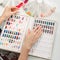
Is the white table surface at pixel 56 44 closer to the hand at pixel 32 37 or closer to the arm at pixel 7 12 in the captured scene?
the hand at pixel 32 37

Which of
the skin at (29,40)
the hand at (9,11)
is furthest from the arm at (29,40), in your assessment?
the hand at (9,11)

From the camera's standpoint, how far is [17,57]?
1033mm

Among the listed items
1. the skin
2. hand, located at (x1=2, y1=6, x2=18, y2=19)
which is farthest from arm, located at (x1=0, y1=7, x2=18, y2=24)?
the skin

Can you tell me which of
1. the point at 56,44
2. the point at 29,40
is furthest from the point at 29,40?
the point at 56,44

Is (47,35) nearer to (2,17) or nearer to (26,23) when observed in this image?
(26,23)

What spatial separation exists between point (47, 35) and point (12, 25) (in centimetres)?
21

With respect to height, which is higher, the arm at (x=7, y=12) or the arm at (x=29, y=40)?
the arm at (x=7, y=12)

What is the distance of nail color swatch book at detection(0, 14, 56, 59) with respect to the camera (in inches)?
38.7

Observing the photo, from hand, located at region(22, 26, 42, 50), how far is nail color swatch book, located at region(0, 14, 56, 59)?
0.06 feet

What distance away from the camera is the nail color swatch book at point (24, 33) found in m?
0.98

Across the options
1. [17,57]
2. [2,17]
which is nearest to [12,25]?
[2,17]

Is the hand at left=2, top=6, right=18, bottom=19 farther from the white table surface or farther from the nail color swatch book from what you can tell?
the white table surface

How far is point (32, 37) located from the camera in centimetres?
99

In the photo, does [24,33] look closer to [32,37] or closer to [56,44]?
[32,37]
